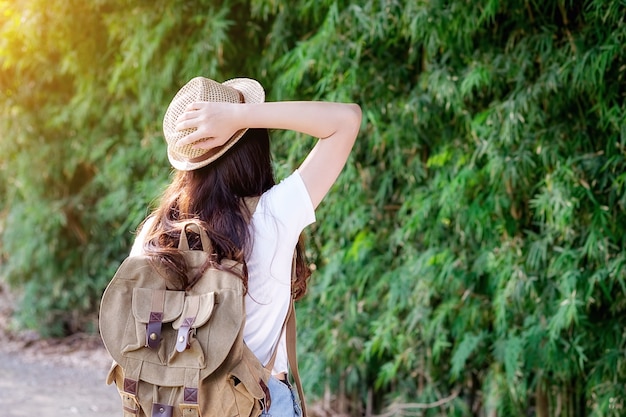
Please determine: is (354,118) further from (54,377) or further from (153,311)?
(54,377)

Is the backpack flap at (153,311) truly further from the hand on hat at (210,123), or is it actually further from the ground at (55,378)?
the ground at (55,378)

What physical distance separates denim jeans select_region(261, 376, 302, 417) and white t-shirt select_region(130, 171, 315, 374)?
51 millimetres

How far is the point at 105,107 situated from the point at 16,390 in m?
1.93

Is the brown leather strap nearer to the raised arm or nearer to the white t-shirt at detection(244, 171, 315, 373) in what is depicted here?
the white t-shirt at detection(244, 171, 315, 373)

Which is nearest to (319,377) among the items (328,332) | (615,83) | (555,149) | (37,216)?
(328,332)

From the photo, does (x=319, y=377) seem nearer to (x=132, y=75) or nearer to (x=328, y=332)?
(x=328, y=332)

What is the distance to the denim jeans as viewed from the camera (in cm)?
149

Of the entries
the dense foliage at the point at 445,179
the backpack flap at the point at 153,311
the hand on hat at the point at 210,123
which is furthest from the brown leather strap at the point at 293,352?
the dense foliage at the point at 445,179

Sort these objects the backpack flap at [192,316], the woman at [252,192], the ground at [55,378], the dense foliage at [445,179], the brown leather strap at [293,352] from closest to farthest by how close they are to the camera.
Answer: the backpack flap at [192,316], the woman at [252,192], the brown leather strap at [293,352], the dense foliage at [445,179], the ground at [55,378]

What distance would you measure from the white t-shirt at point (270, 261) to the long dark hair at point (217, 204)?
0.11 feet

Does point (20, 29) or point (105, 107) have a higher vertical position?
point (20, 29)

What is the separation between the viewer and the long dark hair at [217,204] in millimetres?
1474

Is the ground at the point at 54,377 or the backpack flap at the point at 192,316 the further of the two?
the ground at the point at 54,377

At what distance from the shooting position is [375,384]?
391cm
